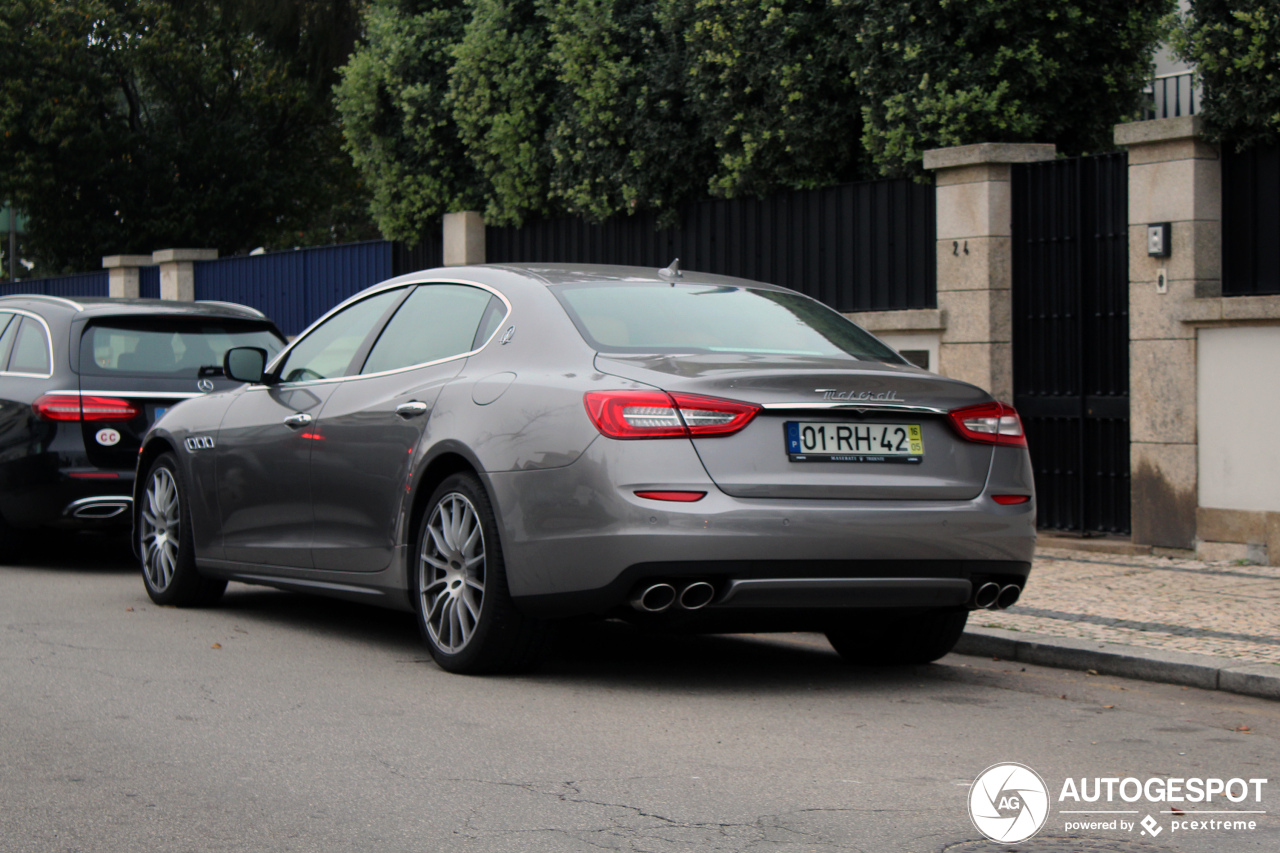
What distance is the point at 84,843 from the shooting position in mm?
4098

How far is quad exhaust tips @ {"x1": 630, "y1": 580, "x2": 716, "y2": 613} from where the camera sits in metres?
5.73

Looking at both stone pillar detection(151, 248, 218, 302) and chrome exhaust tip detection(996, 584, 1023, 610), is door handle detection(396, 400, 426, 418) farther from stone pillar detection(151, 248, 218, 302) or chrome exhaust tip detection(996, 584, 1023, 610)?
stone pillar detection(151, 248, 218, 302)

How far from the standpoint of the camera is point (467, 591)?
20.7ft

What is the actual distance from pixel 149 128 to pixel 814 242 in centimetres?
2072

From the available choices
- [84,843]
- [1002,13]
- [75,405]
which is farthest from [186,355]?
[84,843]

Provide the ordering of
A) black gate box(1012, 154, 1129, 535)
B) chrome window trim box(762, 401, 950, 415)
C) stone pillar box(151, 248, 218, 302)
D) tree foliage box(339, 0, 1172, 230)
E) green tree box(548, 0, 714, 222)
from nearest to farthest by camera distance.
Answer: chrome window trim box(762, 401, 950, 415), black gate box(1012, 154, 1129, 535), tree foliage box(339, 0, 1172, 230), green tree box(548, 0, 714, 222), stone pillar box(151, 248, 218, 302)

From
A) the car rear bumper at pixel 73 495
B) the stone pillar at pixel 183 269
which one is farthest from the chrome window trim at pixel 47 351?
the stone pillar at pixel 183 269

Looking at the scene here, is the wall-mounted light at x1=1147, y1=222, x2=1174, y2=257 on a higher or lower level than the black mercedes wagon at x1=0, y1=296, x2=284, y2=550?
higher

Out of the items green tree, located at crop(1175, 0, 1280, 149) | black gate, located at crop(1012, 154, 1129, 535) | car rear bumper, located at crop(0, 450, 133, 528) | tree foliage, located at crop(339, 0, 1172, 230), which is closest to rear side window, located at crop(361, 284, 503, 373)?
car rear bumper, located at crop(0, 450, 133, 528)

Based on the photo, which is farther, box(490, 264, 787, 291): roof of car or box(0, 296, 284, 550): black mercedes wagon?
box(0, 296, 284, 550): black mercedes wagon

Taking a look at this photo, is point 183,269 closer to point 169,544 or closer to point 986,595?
point 169,544

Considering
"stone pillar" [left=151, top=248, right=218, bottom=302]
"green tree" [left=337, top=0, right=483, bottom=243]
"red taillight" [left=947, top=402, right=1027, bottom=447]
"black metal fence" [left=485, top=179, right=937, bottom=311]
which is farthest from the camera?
"stone pillar" [left=151, top=248, right=218, bottom=302]

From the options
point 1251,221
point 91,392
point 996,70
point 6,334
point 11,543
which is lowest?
point 11,543

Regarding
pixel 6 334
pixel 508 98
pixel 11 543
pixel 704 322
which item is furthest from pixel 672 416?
pixel 508 98
